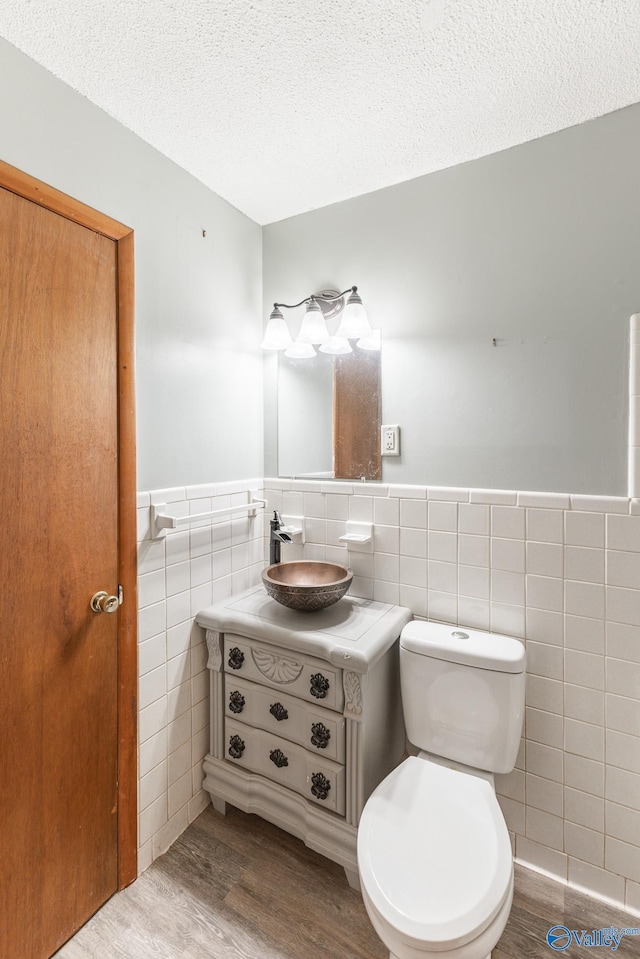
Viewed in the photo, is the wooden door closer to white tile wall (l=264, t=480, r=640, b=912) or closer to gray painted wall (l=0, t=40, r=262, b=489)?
gray painted wall (l=0, t=40, r=262, b=489)

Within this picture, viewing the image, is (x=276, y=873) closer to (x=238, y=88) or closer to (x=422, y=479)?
(x=422, y=479)

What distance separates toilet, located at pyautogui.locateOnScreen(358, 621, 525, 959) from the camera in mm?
902

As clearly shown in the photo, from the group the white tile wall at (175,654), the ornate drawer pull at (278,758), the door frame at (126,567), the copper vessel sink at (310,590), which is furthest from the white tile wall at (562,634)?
the door frame at (126,567)

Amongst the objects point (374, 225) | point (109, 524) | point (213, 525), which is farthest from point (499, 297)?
point (109, 524)

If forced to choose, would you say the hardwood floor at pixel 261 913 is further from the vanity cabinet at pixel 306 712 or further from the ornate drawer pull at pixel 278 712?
the ornate drawer pull at pixel 278 712

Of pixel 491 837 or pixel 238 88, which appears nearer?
A: pixel 491 837

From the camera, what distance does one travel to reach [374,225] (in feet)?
5.73

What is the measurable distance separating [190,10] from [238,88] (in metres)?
0.24

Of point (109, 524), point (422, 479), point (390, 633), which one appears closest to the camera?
point (109, 524)

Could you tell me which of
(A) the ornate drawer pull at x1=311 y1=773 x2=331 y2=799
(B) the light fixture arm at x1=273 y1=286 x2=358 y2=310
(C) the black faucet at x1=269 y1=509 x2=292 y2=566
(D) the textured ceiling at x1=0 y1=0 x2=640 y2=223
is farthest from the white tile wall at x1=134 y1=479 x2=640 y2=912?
(D) the textured ceiling at x1=0 y1=0 x2=640 y2=223

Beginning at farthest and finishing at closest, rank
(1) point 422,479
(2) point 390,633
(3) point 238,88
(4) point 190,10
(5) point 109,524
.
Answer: (1) point 422,479 → (2) point 390,633 → (5) point 109,524 → (3) point 238,88 → (4) point 190,10

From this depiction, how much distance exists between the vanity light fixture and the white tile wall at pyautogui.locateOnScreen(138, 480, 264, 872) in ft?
2.13

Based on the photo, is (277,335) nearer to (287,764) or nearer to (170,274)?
(170,274)

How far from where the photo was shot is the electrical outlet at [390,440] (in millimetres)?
1717
